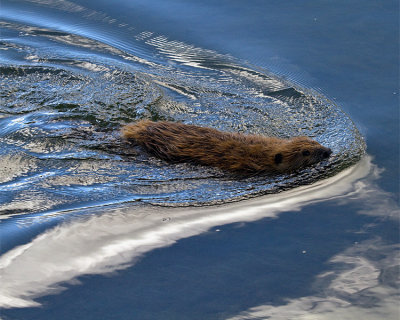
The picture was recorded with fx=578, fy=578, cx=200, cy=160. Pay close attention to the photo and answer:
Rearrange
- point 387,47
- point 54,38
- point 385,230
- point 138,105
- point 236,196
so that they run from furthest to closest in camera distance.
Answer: point 54,38
point 387,47
point 138,105
point 236,196
point 385,230

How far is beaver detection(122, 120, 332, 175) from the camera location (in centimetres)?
521

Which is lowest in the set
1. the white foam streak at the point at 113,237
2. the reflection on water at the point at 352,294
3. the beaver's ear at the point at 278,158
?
the reflection on water at the point at 352,294

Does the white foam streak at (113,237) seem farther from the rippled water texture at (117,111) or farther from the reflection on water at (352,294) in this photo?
the reflection on water at (352,294)

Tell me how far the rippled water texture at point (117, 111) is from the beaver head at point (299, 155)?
0.32ft

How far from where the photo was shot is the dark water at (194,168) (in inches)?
140

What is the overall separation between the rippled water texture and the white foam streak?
23 cm

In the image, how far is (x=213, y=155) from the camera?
5.22 m

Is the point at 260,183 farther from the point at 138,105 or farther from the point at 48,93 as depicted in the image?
the point at 48,93

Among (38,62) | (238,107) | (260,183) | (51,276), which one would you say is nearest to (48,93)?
(38,62)

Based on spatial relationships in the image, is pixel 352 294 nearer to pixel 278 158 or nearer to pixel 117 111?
pixel 278 158

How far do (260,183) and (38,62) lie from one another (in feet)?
11.2

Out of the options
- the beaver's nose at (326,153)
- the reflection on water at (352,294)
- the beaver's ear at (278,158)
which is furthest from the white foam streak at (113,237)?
the reflection on water at (352,294)

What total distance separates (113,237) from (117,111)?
234 cm

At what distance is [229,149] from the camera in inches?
207
